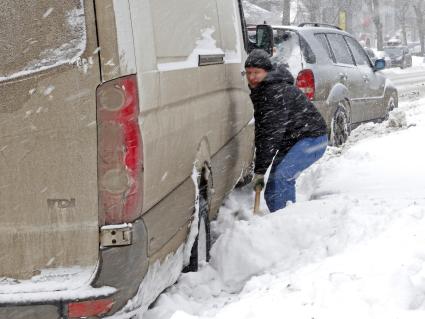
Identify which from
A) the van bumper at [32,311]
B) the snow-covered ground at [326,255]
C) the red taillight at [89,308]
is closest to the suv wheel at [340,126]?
the snow-covered ground at [326,255]

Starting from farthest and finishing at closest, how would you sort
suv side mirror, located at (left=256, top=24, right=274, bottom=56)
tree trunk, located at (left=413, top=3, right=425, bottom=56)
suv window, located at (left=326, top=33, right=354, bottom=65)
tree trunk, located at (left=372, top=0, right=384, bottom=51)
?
tree trunk, located at (left=413, top=3, right=425, bottom=56) → tree trunk, located at (left=372, top=0, right=384, bottom=51) → suv window, located at (left=326, top=33, right=354, bottom=65) → suv side mirror, located at (left=256, top=24, right=274, bottom=56)

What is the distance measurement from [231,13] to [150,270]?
311 cm

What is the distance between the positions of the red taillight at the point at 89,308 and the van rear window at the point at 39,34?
1.04 m

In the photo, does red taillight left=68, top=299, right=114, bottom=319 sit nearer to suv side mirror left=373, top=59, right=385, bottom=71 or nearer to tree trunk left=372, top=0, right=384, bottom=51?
suv side mirror left=373, top=59, right=385, bottom=71

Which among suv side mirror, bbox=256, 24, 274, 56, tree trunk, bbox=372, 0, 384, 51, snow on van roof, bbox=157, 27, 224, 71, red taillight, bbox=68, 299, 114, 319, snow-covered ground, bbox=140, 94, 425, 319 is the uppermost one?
tree trunk, bbox=372, 0, 384, 51

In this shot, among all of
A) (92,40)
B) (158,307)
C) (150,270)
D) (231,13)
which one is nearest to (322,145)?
(231,13)

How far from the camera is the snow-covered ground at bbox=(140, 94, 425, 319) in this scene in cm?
333

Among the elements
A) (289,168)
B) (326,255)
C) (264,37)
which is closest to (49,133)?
(326,255)

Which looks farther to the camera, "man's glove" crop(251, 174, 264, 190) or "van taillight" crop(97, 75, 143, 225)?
"man's glove" crop(251, 174, 264, 190)

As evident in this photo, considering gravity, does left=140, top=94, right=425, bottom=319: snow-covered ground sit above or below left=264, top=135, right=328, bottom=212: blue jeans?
below

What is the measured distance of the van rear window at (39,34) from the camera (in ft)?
9.48

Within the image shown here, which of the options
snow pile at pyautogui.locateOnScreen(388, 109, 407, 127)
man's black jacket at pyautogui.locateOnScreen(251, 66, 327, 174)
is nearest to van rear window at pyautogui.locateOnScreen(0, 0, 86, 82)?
man's black jacket at pyautogui.locateOnScreen(251, 66, 327, 174)

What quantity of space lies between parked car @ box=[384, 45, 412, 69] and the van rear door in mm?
40354

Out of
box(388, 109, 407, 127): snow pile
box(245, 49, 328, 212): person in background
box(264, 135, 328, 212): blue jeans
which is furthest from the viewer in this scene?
box(388, 109, 407, 127): snow pile
